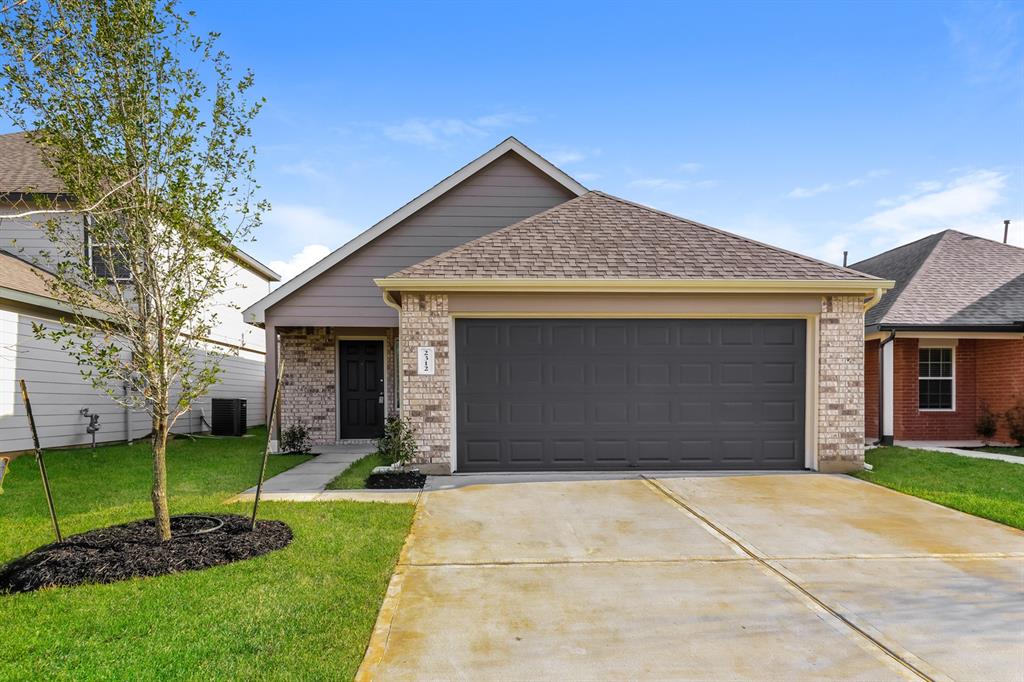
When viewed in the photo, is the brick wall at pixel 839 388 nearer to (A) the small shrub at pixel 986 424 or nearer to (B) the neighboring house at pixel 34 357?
(A) the small shrub at pixel 986 424

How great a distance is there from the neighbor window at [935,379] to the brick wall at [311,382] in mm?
12775

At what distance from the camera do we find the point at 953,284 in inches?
520

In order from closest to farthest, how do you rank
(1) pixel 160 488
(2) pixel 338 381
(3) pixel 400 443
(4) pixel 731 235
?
(1) pixel 160 488
(3) pixel 400 443
(4) pixel 731 235
(2) pixel 338 381

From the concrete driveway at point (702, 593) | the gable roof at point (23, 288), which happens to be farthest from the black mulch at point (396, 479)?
the gable roof at point (23, 288)

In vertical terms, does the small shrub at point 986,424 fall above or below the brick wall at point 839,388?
below

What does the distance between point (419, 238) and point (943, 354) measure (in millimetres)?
11548

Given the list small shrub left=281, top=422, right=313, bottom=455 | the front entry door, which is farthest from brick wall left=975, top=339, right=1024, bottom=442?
small shrub left=281, top=422, right=313, bottom=455

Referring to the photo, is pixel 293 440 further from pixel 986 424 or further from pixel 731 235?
pixel 986 424

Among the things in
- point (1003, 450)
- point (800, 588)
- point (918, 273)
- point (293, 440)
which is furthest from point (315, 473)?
point (918, 273)

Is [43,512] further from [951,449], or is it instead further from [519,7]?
[951,449]

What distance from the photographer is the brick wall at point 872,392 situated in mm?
12578

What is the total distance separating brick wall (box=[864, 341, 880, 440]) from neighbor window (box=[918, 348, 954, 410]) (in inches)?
31.9

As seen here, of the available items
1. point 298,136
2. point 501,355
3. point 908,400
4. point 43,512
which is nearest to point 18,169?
point 298,136

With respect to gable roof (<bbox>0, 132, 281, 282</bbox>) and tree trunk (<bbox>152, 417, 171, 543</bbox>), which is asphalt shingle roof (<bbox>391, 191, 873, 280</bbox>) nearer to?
tree trunk (<bbox>152, 417, 171, 543</bbox>)
